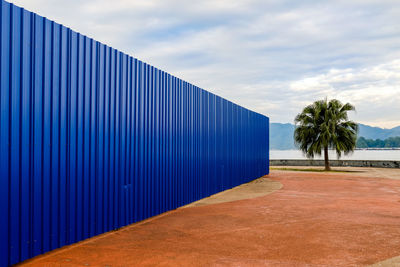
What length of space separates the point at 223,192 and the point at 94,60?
7.97 metres

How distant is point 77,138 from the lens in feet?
18.3

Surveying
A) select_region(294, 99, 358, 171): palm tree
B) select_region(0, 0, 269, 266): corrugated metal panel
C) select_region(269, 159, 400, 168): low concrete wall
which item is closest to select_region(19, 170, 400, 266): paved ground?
select_region(0, 0, 269, 266): corrugated metal panel

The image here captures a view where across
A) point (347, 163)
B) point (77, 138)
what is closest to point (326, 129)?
point (347, 163)

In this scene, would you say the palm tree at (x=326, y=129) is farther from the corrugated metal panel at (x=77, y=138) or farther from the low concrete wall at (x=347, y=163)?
the corrugated metal panel at (x=77, y=138)

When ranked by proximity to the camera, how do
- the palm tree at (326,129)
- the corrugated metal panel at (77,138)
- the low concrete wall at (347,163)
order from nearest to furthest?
1. the corrugated metal panel at (77,138)
2. the palm tree at (326,129)
3. the low concrete wall at (347,163)

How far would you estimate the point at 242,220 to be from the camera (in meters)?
7.34

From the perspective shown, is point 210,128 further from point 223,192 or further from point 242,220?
point 242,220

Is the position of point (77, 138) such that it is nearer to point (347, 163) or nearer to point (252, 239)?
point (252, 239)

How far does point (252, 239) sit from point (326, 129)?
718 inches

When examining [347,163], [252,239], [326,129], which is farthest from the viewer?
[347,163]

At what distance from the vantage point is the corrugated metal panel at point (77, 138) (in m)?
4.49

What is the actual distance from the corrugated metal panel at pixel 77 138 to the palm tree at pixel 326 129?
51.2ft

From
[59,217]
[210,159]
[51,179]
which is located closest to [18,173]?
[51,179]

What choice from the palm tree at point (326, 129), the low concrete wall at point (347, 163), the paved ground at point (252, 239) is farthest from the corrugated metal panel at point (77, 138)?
the low concrete wall at point (347, 163)
